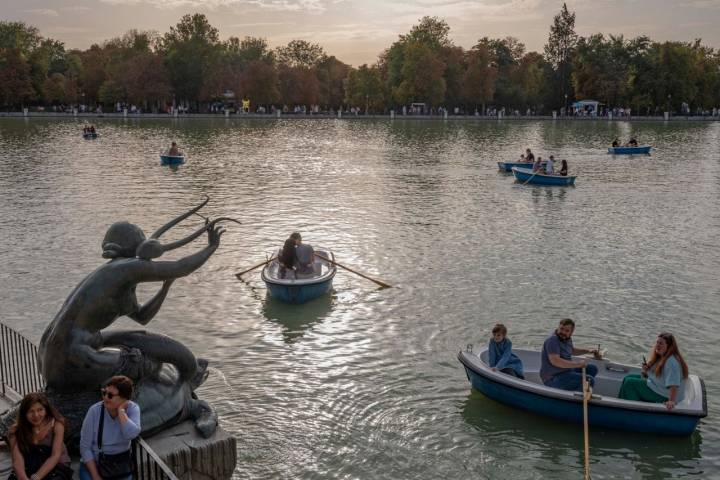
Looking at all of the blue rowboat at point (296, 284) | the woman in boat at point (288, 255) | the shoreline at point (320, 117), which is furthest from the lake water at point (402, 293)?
the shoreline at point (320, 117)

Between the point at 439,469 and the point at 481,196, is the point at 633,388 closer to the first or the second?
the point at 439,469

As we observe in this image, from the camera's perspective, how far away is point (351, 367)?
13461 millimetres

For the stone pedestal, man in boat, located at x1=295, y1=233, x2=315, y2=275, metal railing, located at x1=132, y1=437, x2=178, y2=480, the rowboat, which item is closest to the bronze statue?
the stone pedestal

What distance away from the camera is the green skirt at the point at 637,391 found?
10.5m

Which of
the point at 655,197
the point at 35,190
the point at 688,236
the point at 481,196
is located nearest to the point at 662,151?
the point at 655,197

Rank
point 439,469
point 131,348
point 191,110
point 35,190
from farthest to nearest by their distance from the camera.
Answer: point 191,110, point 35,190, point 439,469, point 131,348

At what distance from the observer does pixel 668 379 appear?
1030 centimetres

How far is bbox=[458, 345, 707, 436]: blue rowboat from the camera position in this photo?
407 inches

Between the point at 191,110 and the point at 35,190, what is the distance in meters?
87.9

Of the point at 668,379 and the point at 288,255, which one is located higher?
the point at 288,255

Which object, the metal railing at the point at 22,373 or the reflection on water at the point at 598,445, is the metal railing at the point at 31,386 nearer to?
the metal railing at the point at 22,373

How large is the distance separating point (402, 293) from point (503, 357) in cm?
654

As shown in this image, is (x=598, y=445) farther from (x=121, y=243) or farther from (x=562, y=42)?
(x=562, y=42)

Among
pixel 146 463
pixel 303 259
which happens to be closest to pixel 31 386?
pixel 146 463
